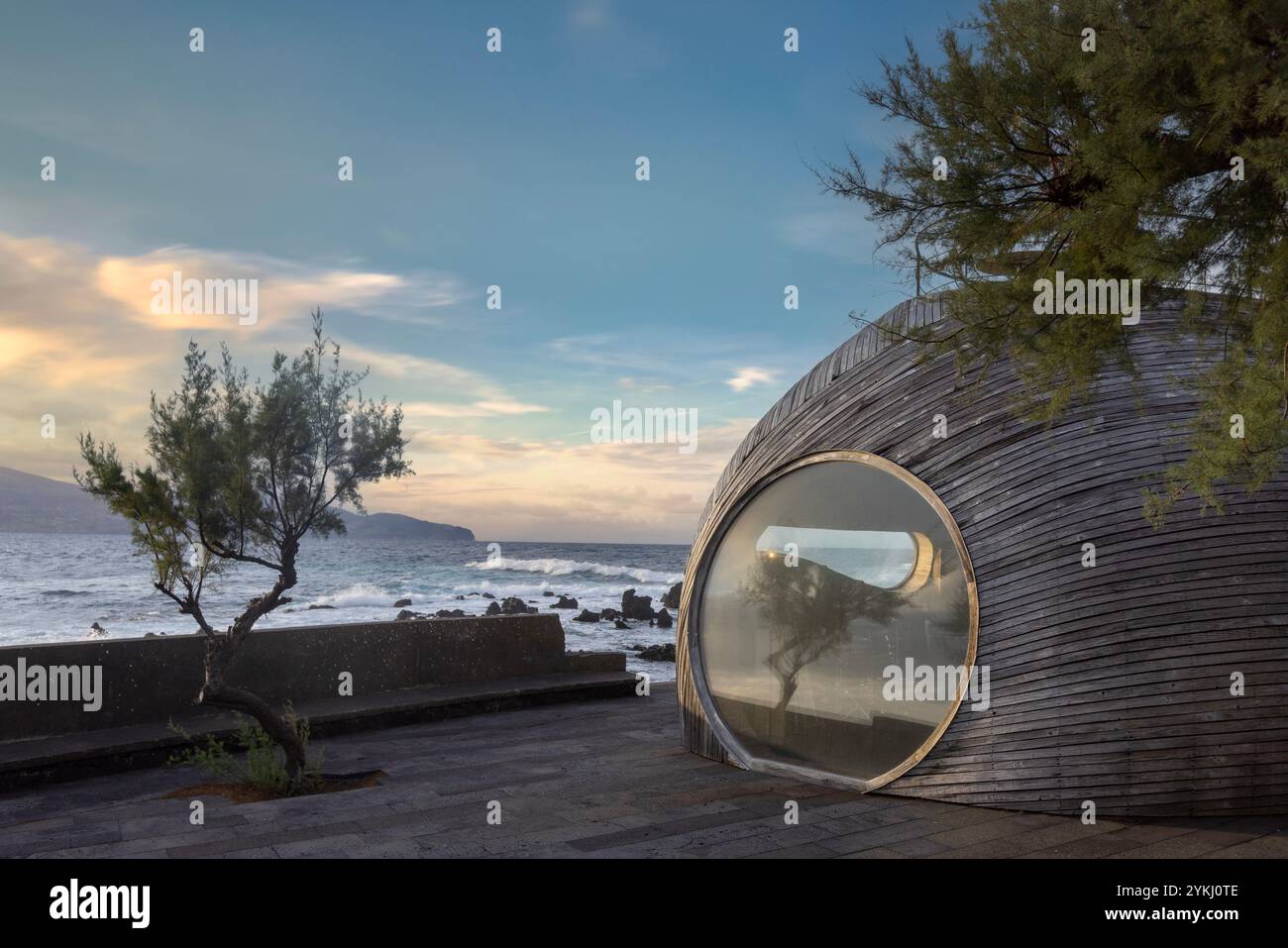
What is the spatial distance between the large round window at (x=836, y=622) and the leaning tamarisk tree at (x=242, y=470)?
4.21 meters

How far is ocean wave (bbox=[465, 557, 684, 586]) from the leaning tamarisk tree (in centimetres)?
5004

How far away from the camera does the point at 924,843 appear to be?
5770 mm

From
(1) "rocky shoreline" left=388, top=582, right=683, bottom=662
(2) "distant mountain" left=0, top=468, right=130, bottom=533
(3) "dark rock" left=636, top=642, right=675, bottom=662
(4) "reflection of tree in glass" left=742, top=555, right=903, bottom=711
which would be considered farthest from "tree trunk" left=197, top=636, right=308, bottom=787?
(2) "distant mountain" left=0, top=468, right=130, bottom=533

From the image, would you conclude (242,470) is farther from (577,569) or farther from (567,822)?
(577,569)

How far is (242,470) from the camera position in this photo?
9.45 meters

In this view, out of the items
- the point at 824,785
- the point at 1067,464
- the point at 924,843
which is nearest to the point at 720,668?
the point at 824,785

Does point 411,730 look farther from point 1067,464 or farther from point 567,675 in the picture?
point 1067,464

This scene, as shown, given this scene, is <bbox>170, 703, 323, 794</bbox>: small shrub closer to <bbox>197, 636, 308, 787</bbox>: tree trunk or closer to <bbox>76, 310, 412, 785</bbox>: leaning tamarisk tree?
<bbox>197, 636, 308, 787</bbox>: tree trunk

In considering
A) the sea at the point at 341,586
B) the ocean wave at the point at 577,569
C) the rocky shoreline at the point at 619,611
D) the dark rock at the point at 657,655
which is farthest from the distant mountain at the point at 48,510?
the dark rock at the point at 657,655

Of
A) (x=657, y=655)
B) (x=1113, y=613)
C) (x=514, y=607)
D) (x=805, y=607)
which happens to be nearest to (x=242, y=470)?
(x=805, y=607)

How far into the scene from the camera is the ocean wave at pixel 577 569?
62622 mm

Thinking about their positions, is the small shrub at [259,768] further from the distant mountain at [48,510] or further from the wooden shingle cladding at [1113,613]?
the distant mountain at [48,510]

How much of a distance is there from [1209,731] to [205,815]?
6893 millimetres
